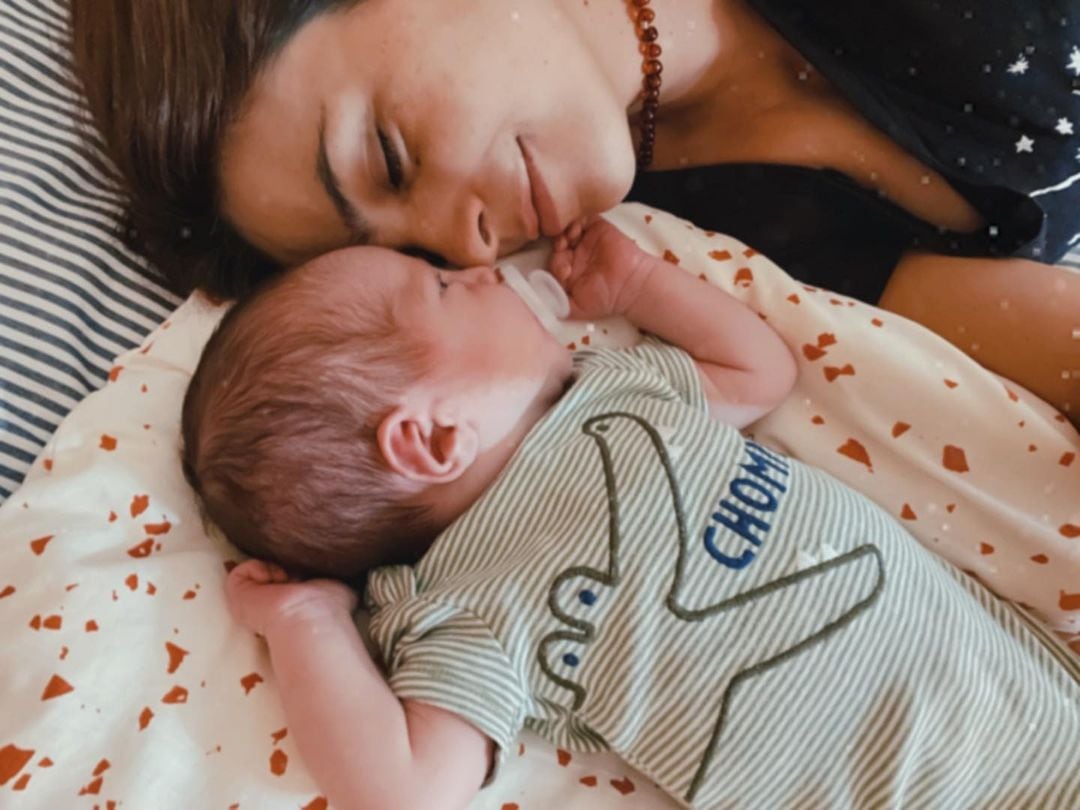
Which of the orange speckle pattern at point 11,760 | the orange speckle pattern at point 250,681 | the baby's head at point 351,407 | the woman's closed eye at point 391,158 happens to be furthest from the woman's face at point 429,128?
the orange speckle pattern at point 11,760

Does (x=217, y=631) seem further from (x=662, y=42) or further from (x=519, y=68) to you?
(x=662, y=42)

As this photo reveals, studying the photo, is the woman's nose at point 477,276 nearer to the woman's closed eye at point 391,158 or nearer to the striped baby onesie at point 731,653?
the woman's closed eye at point 391,158

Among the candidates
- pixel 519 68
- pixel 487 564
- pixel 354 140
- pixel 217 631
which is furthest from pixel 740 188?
pixel 217 631

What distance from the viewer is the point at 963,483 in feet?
3.37

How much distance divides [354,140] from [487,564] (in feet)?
1.55

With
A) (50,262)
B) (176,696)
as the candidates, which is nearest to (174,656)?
(176,696)

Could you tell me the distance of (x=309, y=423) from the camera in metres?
0.91

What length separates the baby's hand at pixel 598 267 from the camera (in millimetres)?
1126

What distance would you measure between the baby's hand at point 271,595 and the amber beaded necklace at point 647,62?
0.72 meters

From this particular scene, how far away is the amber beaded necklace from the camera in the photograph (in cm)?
118

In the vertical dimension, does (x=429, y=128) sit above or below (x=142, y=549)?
above

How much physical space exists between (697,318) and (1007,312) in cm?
37

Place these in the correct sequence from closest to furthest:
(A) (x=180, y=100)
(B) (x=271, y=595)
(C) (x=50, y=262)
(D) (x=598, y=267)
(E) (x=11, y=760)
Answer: (E) (x=11, y=760) → (B) (x=271, y=595) → (A) (x=180, y=100) → (D) (x=598, y=267) → (C) (x=50, y=262)

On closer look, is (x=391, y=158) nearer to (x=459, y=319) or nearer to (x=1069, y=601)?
(x=459, y=319)
